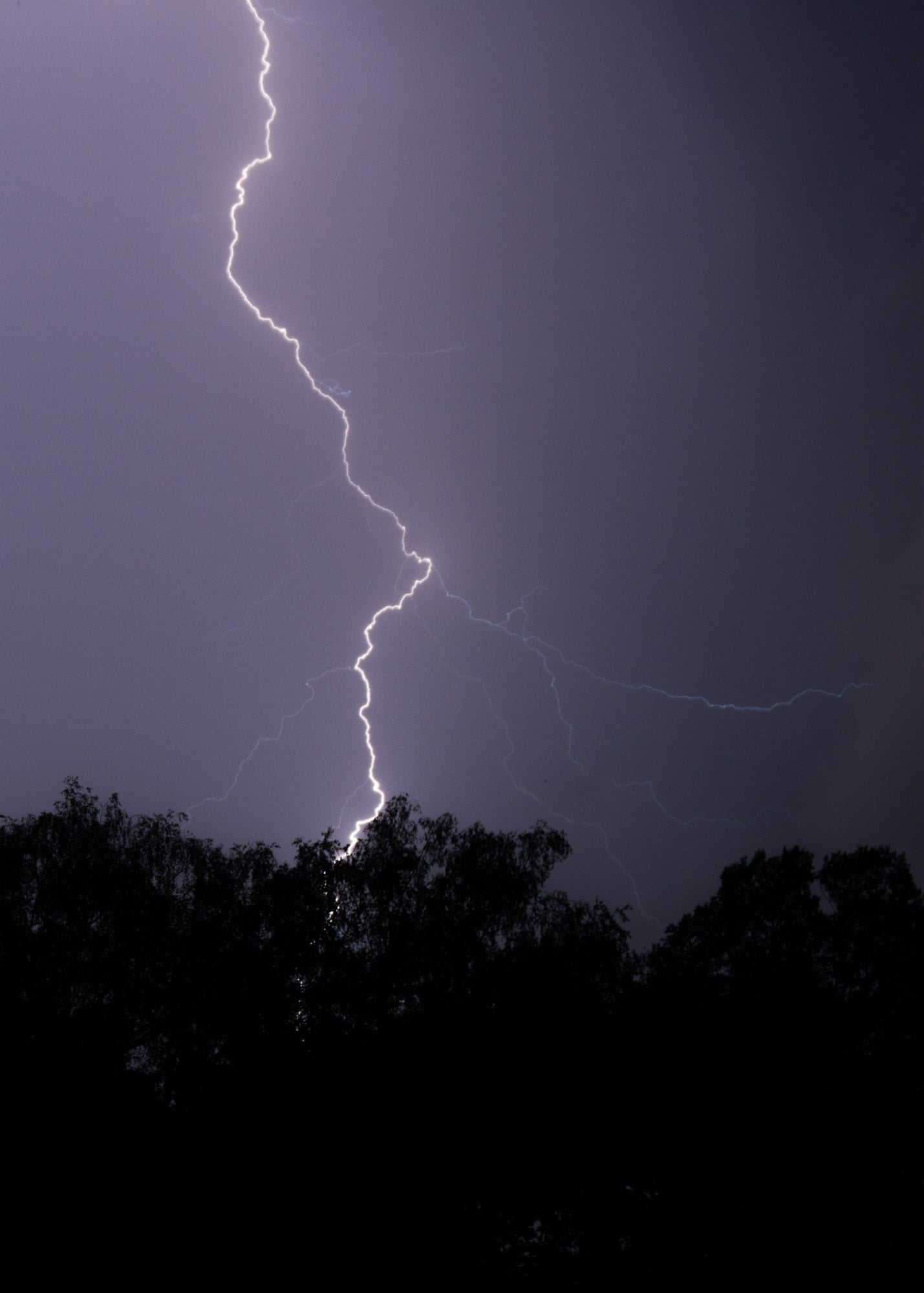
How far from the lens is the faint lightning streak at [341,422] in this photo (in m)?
33.0

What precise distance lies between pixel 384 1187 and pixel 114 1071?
13.0 feet

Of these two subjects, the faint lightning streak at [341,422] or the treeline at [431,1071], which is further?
the faint lightning streak at [341,422]

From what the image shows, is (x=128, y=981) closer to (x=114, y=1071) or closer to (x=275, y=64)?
(x=114, y=1071)

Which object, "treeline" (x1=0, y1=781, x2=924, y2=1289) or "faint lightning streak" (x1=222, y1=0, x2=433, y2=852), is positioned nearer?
"treeline" (x1=0, y1=781, x2=924, y2=1289)

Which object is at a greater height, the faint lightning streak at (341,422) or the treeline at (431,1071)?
the faint lightning streak at (341,422)

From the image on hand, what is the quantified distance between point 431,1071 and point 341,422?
45.1m

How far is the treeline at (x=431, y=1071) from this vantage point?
723 cm

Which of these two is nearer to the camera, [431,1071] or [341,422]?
[431,1071]

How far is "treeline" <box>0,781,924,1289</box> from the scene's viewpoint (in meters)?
7.23

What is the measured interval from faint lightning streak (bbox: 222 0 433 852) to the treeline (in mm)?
21842

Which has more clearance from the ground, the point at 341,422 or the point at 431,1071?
the point at 341,422

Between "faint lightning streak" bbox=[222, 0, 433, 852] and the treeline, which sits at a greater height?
"faint lightning streak" bbox=[222, 0, 433, 852]

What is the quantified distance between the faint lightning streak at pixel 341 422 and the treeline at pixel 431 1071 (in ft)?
71.7

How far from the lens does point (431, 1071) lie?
28.7ft
